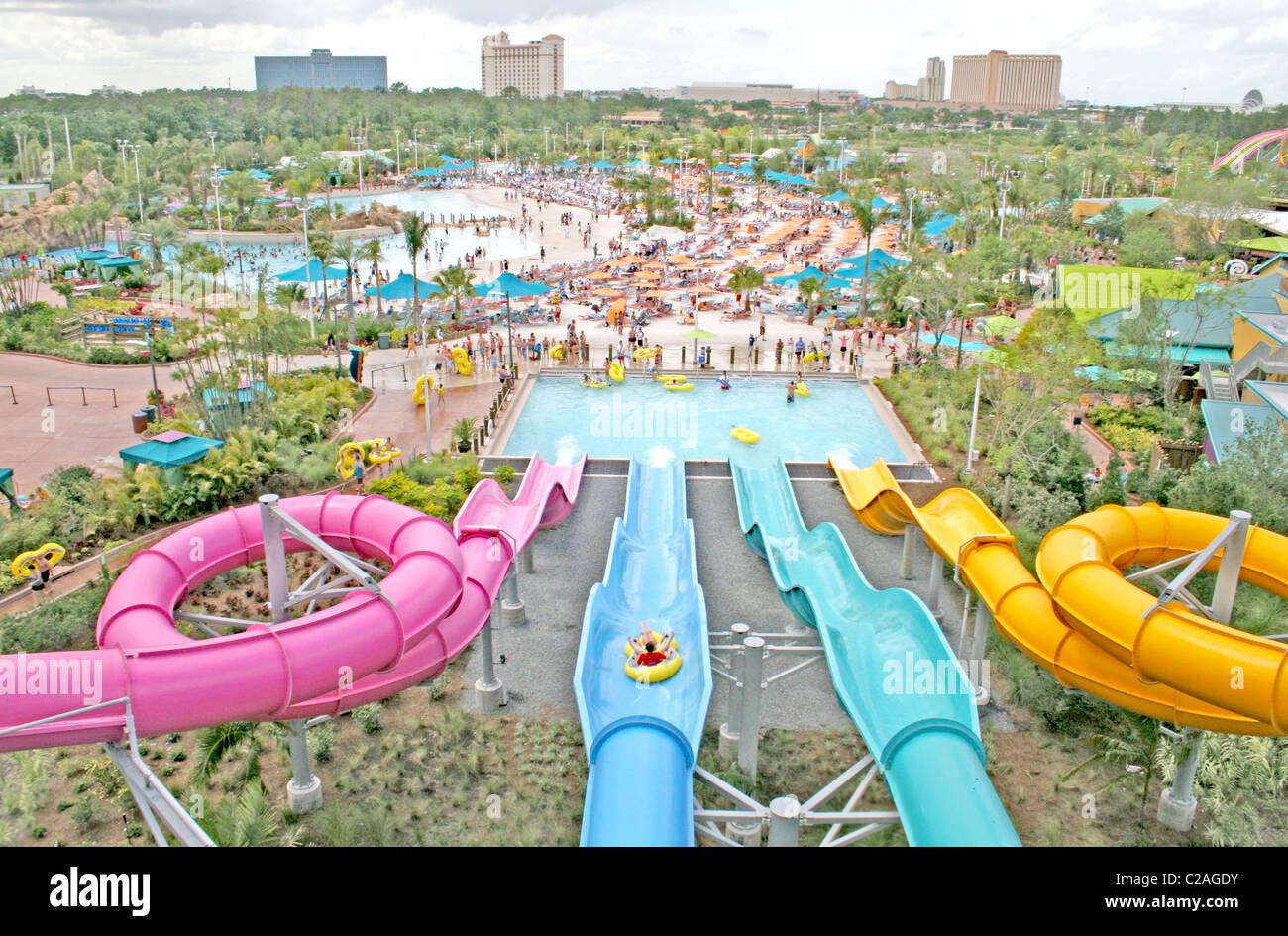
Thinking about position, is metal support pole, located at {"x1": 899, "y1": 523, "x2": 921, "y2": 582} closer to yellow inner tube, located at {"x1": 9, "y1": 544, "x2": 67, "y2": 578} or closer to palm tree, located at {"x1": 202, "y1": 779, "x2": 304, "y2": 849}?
palm tree, located at {"x1": 202, "y1": 779, "x2": 304, "y2": 849}

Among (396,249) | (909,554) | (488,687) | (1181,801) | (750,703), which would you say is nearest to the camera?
(1181,801)

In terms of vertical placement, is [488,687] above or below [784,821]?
below

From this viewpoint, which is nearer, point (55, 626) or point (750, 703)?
point (750, 703)

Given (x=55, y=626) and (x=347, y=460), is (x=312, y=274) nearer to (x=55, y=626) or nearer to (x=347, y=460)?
(x=347, y=460)

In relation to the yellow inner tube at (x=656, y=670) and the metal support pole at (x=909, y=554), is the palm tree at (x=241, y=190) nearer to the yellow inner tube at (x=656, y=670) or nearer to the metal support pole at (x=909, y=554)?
the metal support pole at (x=909, y=554)

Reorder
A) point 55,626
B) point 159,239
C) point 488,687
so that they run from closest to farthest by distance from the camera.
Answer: point 488,687
point 55,626
point 159,239

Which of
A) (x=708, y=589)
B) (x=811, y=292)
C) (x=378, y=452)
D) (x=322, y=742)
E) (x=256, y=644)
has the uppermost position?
(x=811, y=292)

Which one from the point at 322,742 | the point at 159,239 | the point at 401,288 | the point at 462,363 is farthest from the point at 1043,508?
the point at 159,239
